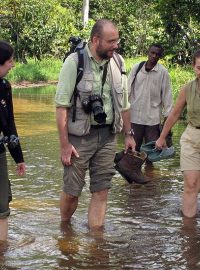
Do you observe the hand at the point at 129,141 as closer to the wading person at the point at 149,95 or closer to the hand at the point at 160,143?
the hand at the point at 160,143

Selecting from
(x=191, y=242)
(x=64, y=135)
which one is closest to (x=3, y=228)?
(x=64, y=135)

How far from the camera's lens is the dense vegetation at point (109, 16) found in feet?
→ 55.6

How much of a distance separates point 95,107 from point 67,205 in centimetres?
113

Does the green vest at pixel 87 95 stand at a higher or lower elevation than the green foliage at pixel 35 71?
higher

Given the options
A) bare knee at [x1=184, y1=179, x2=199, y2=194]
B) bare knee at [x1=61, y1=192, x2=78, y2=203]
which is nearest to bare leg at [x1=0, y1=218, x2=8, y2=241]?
bare knee at [x1=61, y1=192, x2=78, y2=203]

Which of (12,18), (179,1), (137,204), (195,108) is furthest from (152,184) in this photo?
(12,18)

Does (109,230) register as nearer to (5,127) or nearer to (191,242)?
(191,242)

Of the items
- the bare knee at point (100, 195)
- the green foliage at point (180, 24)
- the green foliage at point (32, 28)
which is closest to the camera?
the bare knee at point (100, 195)

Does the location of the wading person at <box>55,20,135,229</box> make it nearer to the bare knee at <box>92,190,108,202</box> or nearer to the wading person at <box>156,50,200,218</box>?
the bare knee at <box>92,190,108,202</box>

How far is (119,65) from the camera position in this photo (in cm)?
581

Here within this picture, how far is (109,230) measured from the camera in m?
6.05

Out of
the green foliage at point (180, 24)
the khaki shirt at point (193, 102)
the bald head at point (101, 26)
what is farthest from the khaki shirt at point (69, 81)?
the green foliage at point (180, 24)

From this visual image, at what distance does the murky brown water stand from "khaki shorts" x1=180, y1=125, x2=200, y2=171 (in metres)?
0.59

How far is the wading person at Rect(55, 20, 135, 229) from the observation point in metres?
5.39
